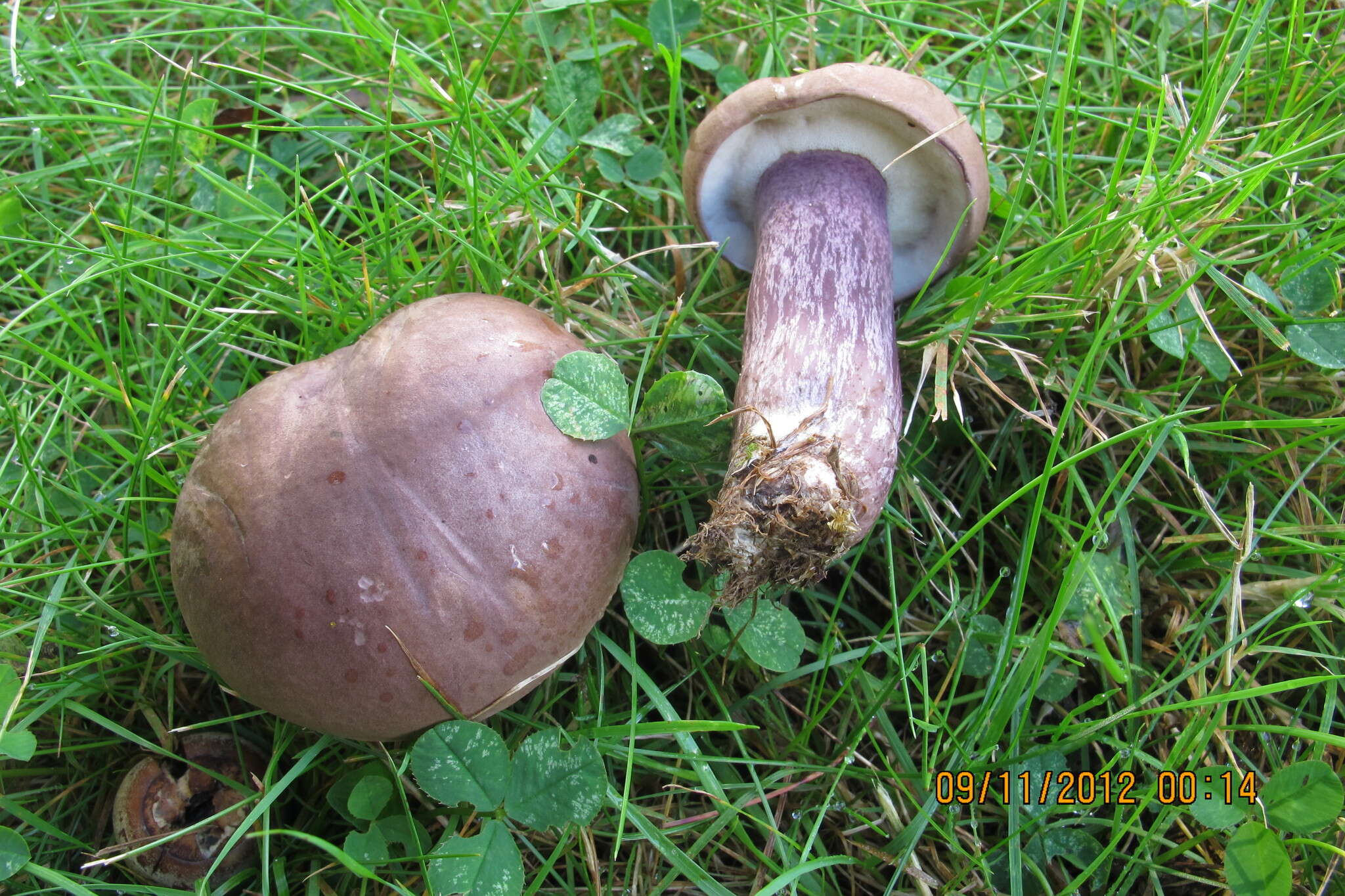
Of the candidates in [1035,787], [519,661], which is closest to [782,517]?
[519,661]

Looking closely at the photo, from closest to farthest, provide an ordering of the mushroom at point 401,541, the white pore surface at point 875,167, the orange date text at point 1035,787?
1. the mushroom at point 401,541
2. the orange date text at point 1035,787
3. the white pore surface at point 875,167

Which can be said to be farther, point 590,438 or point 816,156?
point 816,156

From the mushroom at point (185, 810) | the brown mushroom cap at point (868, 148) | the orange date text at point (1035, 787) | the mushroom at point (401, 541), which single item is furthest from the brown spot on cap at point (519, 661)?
the brown mushroom cap at point (868, 148)

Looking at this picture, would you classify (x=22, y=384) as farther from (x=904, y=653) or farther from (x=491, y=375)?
(x=904, y=653)

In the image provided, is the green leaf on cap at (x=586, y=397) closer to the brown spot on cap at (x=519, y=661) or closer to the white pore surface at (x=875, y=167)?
the brown spot on cap at (x=519, y=661)

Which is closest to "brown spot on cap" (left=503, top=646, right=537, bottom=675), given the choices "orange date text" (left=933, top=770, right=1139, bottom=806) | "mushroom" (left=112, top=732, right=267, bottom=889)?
"mushroom" (left=112, top=732, right=267, bottom=889)

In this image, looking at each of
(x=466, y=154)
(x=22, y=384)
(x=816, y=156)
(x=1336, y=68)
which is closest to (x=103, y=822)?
(x=22, y=384)

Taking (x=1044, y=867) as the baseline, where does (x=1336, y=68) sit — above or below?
above
